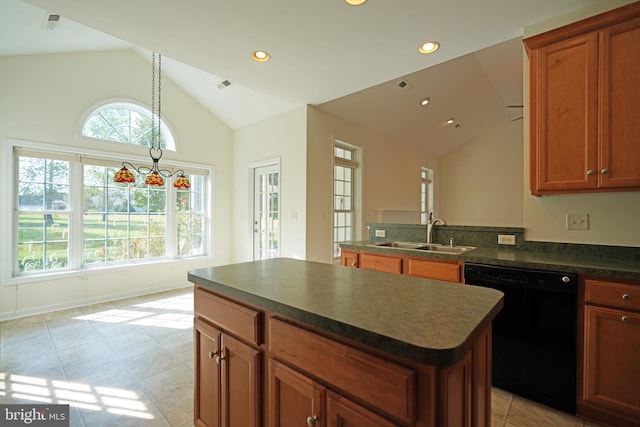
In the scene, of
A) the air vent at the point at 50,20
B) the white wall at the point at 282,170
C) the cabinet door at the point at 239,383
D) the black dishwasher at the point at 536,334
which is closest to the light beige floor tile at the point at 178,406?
the cabinet door at the point at 239,383

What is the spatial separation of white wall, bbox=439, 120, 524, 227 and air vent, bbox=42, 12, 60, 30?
7.32 metres

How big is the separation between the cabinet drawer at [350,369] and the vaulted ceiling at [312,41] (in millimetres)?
2184

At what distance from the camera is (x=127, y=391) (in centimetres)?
204

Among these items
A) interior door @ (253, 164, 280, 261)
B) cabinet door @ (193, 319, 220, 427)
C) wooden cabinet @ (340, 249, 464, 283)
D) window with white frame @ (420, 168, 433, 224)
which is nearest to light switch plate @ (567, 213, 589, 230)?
wooden cabinet @ (340, 249, 464, 283)

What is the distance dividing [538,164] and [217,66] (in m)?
3.05

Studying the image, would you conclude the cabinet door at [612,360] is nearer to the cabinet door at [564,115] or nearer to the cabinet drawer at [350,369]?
the cabinet door at [564,115]

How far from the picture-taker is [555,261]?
72.9 inches

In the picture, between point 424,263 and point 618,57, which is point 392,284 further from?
point 618,57

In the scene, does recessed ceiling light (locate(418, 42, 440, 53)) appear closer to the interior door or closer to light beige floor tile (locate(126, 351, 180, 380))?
the interior door

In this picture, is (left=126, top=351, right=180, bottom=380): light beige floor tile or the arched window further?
the arched window

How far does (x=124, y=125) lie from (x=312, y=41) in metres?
3.41

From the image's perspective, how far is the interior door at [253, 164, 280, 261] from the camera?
15.4 feet

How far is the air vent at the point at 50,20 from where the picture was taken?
2844 millimetres

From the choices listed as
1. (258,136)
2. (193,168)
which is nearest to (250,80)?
(258,136)
